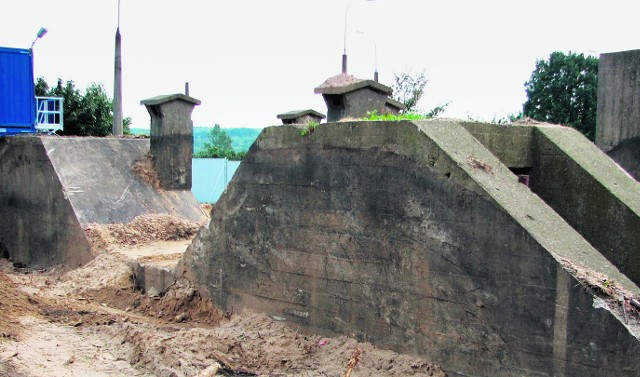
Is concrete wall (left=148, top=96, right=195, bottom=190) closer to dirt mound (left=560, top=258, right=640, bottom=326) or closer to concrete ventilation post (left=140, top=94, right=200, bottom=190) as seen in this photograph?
concrete ventilation post (left=140, top=94, right=200, bottom=190)

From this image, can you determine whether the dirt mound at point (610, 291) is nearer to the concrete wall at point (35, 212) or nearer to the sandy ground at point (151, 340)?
the sandy ground at point (151, 340)

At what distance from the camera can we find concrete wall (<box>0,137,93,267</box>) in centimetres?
1255

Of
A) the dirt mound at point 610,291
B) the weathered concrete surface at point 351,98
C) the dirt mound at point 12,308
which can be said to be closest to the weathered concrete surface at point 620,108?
the weathered concrete surface at point 351,98

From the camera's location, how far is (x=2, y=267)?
13469 mm

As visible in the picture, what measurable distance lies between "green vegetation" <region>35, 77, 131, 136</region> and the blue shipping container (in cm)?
1122

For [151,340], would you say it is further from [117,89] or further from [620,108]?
[117,89]

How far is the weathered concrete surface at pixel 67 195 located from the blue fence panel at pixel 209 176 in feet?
42.6

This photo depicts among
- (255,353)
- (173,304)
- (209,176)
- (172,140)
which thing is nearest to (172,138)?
(172,140)

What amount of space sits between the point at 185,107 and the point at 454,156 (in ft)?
28.2

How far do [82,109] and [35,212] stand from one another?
14727mm

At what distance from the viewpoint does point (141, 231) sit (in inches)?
504

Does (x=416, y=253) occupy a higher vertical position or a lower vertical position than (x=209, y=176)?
lower

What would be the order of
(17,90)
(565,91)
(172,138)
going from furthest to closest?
(565,91) → (17,90) → (172,138)

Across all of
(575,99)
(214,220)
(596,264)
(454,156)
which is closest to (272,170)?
(214,220)
